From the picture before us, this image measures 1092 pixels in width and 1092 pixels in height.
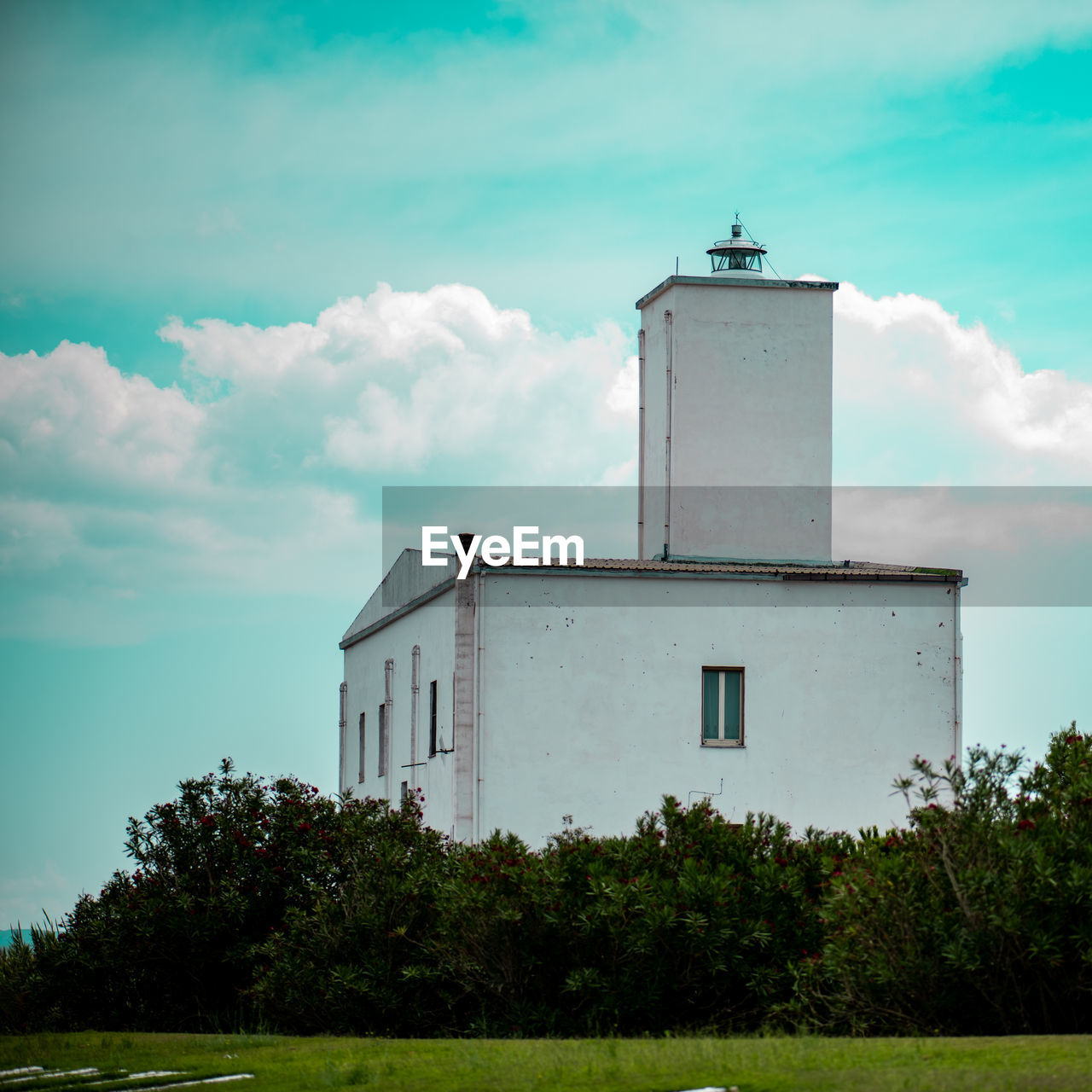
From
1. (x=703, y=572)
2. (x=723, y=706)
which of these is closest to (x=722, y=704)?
(x=723, y=706)

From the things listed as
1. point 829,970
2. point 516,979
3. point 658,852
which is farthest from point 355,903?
point 829,970

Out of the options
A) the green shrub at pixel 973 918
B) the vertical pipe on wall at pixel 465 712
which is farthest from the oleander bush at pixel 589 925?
the vertical pipe on wall at pixel 465 712

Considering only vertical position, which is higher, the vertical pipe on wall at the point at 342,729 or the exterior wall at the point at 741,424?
the exterior wall at the point at 741,424

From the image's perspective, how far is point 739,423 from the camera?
34594mm

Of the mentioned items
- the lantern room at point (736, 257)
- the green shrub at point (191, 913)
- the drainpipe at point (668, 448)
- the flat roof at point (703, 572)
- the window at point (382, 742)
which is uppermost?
the lantern room at point (736, 257)

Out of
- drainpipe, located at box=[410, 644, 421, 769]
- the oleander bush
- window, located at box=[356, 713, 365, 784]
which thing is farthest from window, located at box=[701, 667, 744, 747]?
window, located at box=[356, 713, 365, 784]

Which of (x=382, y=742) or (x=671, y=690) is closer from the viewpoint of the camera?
(x=671, y=690)

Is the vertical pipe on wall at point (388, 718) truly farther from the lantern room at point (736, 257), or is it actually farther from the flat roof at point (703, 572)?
the lantern room at point (736, 257)

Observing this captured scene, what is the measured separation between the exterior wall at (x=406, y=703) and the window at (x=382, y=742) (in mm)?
346

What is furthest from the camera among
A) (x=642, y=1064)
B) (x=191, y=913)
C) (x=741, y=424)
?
(x=741, y=424)

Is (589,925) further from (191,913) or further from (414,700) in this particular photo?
(414,700)

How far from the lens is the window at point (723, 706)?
2836cm

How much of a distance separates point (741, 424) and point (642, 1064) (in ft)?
79.9

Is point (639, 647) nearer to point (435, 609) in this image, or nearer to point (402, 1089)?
point (435, 609)
